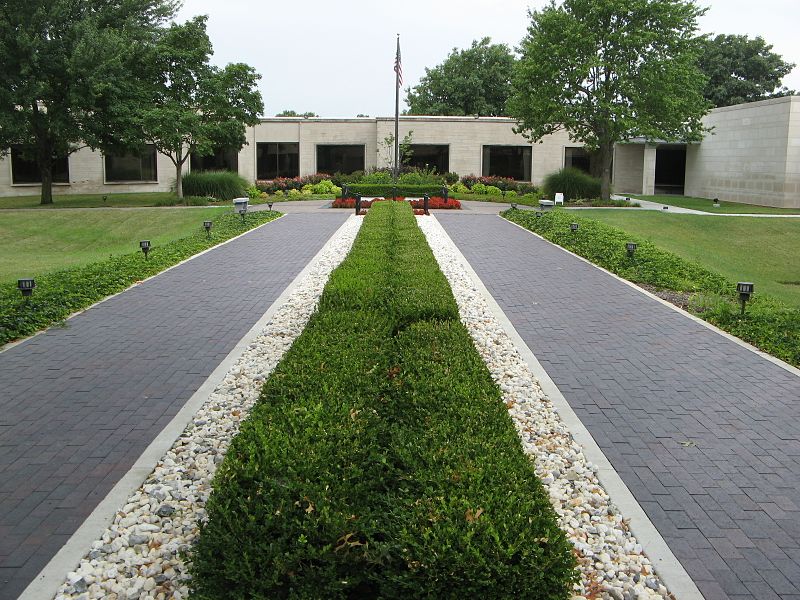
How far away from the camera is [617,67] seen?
29578mm

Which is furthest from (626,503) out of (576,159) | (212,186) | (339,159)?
(576,159)

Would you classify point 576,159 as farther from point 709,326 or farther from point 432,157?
point 709,326

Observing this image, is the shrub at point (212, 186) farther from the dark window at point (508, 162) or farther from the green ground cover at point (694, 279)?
the dark window at point (508, 162)

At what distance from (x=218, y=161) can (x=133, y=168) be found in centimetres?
463

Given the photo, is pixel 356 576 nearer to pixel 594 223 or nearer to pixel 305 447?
pixel 305 447

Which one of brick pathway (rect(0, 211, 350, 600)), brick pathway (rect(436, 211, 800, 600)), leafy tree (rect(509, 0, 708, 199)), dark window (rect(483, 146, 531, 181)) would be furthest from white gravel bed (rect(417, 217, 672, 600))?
dark window (rect(483, 146, 531, 181))

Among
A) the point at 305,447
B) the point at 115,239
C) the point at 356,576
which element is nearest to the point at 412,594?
the point at 356,576

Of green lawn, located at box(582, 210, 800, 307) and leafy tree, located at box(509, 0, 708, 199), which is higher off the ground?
leafy tree, located at box(509, 0, 708, 199)

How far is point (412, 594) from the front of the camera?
3.60 metres

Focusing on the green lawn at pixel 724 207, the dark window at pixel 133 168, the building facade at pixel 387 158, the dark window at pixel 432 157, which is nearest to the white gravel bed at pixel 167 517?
the green lawn at pixel 724 207

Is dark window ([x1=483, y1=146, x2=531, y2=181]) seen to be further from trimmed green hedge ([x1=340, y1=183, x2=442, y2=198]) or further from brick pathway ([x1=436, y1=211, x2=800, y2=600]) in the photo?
brick pathway ([x1=436, y1=211, x2=800, y2=600])

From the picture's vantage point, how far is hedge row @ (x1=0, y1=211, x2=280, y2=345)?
986 centimetres

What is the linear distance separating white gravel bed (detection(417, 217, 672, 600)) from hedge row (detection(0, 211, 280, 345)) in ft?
18.4

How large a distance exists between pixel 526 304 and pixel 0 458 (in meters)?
7.68
